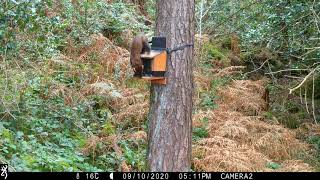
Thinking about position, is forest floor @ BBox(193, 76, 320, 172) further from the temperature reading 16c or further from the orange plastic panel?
the orange plastic panel

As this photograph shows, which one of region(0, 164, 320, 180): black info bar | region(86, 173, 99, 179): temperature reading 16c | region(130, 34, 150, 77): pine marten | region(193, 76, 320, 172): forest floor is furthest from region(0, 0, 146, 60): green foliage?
region(193, 76, 320, 172): forest floor

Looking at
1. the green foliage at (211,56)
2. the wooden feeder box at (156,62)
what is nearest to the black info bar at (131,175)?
the wooden feeder box at (156,62)

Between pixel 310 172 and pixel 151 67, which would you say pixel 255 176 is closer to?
pixel 310 172

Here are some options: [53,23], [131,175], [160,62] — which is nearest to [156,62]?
[160,62]

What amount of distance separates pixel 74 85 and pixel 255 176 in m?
3.54

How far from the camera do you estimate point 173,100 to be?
4.79 metres

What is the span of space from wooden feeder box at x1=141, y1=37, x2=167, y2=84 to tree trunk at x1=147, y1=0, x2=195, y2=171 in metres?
0.08

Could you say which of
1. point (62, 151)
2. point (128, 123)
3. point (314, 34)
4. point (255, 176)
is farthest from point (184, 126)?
point (314, 34)

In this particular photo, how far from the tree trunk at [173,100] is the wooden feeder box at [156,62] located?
0.08m

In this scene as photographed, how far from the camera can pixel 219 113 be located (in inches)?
306

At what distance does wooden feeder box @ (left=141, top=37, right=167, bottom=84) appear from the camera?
4645 millimetres

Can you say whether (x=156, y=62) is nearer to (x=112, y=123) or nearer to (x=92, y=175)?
(x=92, y=175)

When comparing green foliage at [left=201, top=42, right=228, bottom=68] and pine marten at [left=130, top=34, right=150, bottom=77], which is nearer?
pine marten at [left=130, top=34, right=150, bottom=77]

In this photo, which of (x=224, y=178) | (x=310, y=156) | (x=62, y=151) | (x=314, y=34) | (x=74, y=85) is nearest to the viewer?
(x=224, y=178)
